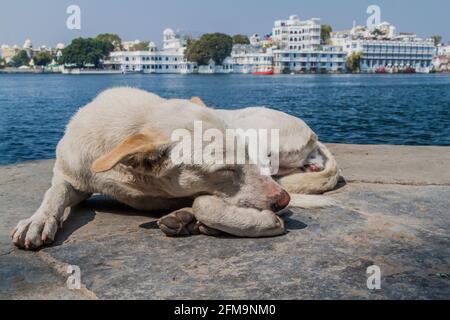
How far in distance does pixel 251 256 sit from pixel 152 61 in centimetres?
17942

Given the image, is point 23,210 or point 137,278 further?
point 23,210

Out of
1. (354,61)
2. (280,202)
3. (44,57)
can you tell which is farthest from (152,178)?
(44,57)

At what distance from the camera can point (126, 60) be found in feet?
579

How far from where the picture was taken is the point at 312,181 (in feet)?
18.0

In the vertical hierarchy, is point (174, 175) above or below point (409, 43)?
below

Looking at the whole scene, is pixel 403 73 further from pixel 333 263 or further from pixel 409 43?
pixel 333 263

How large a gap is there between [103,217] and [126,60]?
178 metres

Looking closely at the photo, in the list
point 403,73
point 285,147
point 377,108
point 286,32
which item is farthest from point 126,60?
point 285,147

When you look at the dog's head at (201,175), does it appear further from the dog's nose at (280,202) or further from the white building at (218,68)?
the white building at (218,68)

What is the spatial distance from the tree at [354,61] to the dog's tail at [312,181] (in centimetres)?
16935

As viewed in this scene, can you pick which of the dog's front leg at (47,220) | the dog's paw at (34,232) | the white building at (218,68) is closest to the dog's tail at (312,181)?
the dog's front leg at (47,220)

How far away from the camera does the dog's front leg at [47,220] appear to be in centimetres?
384

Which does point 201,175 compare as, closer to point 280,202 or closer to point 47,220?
point 280,202

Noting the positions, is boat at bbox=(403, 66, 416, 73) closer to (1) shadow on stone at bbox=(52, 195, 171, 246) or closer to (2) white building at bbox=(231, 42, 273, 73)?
(2) white building at bbox=(231, 42, 273, 73)
